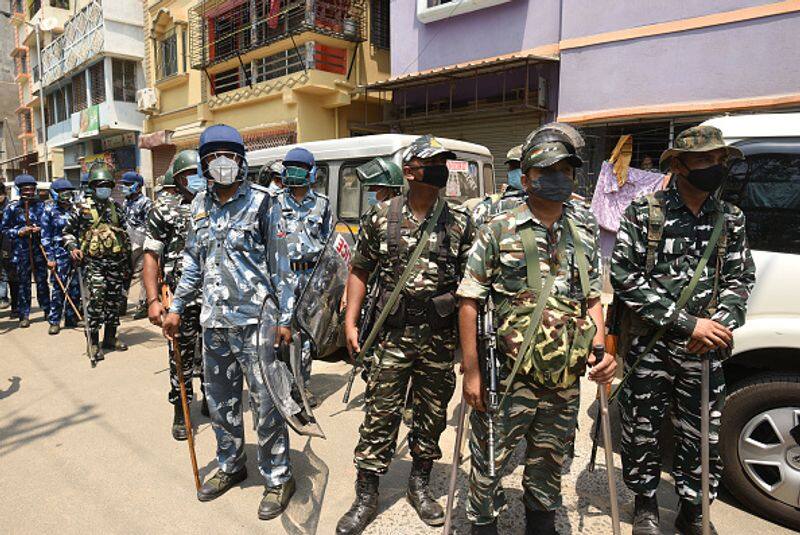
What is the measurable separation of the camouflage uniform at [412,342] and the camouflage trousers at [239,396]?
51cm

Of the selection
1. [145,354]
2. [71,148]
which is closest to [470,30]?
[145,354]

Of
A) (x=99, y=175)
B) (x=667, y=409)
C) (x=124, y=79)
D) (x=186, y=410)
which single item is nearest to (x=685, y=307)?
(x=667, y=409)

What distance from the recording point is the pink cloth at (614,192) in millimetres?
7395

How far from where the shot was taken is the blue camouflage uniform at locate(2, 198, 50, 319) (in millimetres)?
7309

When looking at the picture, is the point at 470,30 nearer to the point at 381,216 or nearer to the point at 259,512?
the point at 381,216

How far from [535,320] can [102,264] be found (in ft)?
17.6

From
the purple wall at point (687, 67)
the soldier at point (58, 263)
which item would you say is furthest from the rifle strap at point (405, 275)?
the purple wall at point (687, 67)

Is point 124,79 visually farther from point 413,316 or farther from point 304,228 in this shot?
point 413,316

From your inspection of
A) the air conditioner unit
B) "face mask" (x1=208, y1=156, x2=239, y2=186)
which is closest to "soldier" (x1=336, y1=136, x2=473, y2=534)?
"face mask" (x1=208, y1=156, x2=239, y2=186)

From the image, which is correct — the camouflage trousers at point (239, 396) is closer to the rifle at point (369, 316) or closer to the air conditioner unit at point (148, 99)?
the rifle at point (369, 316)

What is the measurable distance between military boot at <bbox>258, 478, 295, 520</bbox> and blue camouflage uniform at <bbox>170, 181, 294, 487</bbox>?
0.14 feet

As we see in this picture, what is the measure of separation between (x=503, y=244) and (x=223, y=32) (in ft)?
51.5

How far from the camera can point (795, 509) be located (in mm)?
2607

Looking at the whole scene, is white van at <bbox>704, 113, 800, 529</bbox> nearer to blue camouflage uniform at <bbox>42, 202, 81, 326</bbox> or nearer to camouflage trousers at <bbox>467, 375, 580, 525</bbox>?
camouflage trousers at <bbox>467, 375, 580, 525</bbox>
